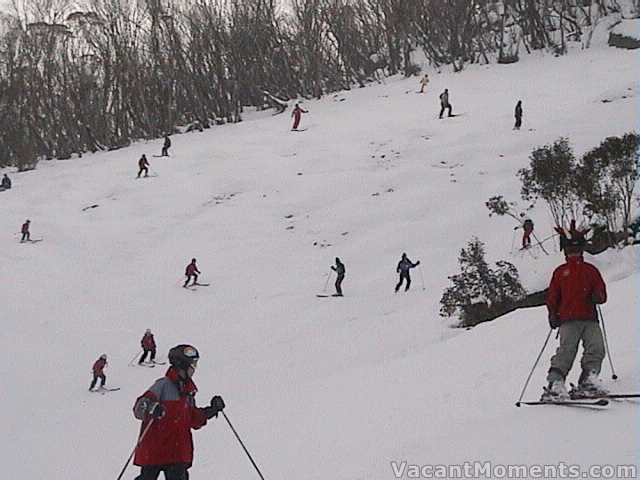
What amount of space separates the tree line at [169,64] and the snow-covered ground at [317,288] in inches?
224

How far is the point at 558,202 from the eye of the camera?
18.4 meters

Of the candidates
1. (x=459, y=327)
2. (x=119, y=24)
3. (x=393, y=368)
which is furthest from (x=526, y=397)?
(x=119, y=24)

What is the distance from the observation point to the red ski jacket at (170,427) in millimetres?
4875

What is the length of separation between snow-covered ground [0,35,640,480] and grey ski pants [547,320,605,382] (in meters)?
0.42

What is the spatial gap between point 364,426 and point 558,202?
12.2m

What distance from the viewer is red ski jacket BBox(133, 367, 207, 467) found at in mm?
4875

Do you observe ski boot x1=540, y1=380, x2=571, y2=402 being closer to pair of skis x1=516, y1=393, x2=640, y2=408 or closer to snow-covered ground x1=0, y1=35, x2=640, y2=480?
Answer: pair of skis x1=516, y1=393, x2=640, y2=408

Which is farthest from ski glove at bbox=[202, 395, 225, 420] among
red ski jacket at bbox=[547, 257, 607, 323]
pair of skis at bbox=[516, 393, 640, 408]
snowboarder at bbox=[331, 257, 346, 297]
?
snowboarder at bbox=[331, 257, 346, 297]

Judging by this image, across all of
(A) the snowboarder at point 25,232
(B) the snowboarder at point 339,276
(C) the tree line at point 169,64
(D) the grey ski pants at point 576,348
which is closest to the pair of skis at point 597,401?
(D) the grey ski pants at point 576,348

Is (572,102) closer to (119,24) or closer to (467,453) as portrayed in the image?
(467,453)

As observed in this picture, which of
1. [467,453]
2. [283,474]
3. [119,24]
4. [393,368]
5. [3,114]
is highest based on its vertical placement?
[119,24]

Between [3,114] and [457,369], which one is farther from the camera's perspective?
[3,114]

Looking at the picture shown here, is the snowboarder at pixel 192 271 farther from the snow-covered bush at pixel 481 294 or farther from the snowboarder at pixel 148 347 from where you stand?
the snow-covered bush at pixel 481 294

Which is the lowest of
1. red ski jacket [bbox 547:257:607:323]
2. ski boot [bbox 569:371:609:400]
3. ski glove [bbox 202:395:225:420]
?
ski boot [bbox 569:371:609:400]
